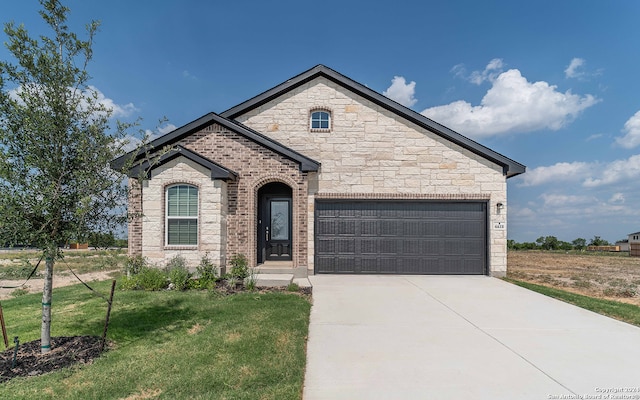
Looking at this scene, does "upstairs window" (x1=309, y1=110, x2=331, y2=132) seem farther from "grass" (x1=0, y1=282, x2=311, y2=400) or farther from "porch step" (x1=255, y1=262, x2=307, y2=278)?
"grass" (x1=0, y1=282, x2=311, y2=400)

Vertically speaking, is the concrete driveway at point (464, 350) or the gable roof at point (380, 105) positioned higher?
the gable roof at point (380, 105)

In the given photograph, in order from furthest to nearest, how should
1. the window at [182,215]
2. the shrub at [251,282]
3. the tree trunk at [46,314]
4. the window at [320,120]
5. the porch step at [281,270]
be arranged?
the window at [320,120] < the porch step at [281,270] < the window at [182,215] < the shrub at [251,282] < the tree trunk at [46,314]

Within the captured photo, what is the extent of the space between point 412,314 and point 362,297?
5.47 feet

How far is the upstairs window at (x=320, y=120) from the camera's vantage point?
12.3 meters

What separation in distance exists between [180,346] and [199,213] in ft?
18.4

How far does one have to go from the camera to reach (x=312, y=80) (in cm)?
1242

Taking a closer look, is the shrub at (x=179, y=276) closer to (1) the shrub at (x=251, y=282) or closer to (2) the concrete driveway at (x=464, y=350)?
(1) the shrub at (x=251, y=282)

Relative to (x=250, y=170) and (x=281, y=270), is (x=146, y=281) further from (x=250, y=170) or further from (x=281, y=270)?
(x=250, y=170)

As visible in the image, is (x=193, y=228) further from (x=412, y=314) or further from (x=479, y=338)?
(x=479, y=338)

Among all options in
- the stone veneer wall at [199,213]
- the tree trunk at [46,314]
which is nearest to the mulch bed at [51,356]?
the tree trunk at [46,314]

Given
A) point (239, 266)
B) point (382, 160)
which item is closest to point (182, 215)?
point (239, 266)

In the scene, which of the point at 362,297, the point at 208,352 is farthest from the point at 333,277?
the point at 208,352

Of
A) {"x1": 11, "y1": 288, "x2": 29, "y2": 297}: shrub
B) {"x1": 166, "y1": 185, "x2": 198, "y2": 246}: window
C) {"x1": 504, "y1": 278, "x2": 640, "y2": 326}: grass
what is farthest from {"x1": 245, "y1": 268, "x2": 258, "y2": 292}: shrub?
{"x1": 504, "y1": 278, "x2": 640, "y2": 326}: grass

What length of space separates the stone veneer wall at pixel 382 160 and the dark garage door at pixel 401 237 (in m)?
0.37
